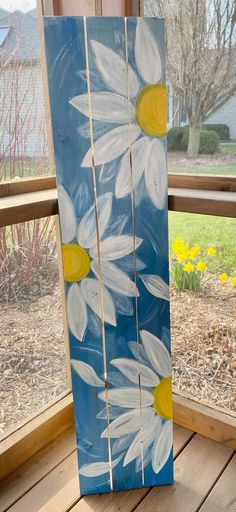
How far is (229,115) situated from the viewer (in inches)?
54.2

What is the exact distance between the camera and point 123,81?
1.15 m

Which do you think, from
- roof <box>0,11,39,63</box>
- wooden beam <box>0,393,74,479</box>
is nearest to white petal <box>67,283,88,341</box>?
wooden beam <box>0,393,74,479</box>

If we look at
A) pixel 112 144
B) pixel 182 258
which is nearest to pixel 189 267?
pixel 182 258

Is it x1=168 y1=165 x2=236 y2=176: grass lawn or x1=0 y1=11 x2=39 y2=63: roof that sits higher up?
x1=0 y1=11 x2=39 y2=63: roof

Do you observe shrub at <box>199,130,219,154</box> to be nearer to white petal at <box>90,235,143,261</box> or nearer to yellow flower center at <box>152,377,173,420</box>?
white petal at <box>90,235,143,261</box>

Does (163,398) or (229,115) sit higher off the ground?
(229,115)

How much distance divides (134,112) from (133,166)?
0.47ft

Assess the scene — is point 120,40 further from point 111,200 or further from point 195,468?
point 195,468

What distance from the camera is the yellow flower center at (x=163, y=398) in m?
1.40

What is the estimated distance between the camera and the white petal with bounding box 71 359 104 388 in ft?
4.47

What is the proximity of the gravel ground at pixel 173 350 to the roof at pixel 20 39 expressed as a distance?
2.65 ft

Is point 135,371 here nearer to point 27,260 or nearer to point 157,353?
point 157,353

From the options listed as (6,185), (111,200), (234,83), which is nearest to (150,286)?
(111,200)

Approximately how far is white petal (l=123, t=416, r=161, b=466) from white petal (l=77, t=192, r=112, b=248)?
63 centimetres
